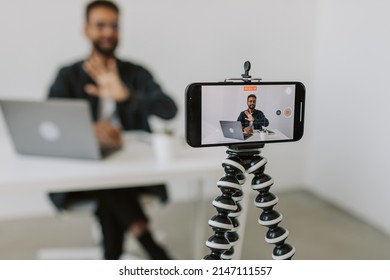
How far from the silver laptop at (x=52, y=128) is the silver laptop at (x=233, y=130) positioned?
2.30 feet

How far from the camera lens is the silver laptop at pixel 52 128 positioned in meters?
0.97

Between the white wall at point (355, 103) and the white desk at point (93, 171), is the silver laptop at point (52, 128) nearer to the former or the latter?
the white desk at point (93, 171)

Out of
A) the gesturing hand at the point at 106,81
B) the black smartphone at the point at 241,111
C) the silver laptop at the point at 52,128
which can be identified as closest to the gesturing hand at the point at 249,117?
the black smartphone at the point at 241,111

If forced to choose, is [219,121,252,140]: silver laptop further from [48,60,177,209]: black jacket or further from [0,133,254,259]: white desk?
[48,60,177,209]: black jacket

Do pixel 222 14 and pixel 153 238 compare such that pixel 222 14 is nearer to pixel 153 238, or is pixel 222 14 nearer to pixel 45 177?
pixel 45 177

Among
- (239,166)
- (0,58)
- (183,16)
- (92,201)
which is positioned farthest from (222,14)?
(92,201)

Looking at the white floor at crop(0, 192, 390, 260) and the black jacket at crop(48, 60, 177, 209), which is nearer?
the white floor at crop(0, 192, 390, 260)

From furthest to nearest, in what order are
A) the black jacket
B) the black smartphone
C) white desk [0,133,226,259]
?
the black jacket → white desk [0,133,226,259] → the black smartphone

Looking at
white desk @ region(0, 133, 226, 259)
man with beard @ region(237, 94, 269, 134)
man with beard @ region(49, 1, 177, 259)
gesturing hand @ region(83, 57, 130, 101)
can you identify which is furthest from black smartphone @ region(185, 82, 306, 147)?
gesturing hand @ region(83, 57, 130, 101)

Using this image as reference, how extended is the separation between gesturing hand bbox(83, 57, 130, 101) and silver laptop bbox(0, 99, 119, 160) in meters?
0.42

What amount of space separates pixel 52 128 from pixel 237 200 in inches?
30.5

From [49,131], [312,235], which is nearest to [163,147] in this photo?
[49,131]

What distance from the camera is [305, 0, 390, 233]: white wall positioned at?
0.38 m

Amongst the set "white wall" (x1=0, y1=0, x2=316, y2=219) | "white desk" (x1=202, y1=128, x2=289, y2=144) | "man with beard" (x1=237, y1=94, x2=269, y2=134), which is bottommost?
"white desk" (x1=202, y1=128, x2=289, y2=144)
